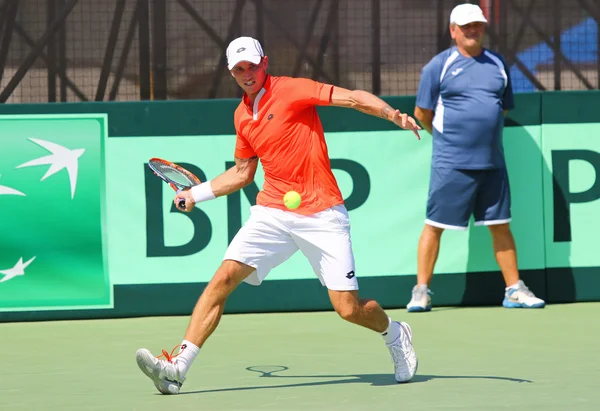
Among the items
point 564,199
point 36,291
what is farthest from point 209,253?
point 564,199

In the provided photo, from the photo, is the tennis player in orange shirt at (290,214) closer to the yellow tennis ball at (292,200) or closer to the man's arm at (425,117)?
the yellow tennis ball at (292,200)

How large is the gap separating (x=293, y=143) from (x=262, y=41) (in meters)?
3.05

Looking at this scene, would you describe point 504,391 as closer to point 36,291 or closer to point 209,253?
point 209,253

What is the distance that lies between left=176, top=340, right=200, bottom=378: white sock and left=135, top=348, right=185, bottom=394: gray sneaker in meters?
0.03

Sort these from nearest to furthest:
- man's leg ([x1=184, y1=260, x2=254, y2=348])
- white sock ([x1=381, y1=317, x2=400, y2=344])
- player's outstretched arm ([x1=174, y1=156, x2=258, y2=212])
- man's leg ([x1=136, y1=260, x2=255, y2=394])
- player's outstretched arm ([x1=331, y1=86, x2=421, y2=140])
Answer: player's outstretched arm ([x1=331, y1=86, x2=421, y2=140]), man's leg ([x1=136, y1=260, x2=255, y2=394]), man's leg ([x1=184, y1=260, x2=254, y2=348]), white sock ([x1=381, y1=317, x2=400, y2=344]), player's outstretched arm ([x1=174, y1=156, x2=258, y2=212])

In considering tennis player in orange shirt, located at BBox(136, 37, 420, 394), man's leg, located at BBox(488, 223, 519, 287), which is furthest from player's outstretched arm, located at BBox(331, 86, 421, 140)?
man's leg, located at BBox(488, 223, 519, 287)

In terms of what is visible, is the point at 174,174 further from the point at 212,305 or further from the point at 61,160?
the point at 61,160

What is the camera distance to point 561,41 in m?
9.47

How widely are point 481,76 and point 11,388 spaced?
4.11m

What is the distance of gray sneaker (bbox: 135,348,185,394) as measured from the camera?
6031 millimetres

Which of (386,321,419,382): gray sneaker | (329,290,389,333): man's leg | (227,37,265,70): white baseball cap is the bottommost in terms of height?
(386,321,419,382): gray sneaker

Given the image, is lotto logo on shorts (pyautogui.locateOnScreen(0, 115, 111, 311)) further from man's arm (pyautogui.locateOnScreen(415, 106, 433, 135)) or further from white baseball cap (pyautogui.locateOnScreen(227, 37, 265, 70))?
white baseball cap (pyautogui.locateOnScreen(227, 37, 265, 70))

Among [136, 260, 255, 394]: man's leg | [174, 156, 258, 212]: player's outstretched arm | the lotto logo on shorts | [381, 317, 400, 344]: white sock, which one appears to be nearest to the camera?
[136, 260, 255, 394]: man's leg

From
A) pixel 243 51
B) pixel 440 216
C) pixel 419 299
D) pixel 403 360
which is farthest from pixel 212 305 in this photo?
pixel 440 216
